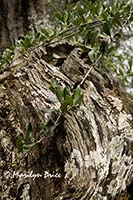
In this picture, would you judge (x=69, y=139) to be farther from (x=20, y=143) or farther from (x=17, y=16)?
(x=17, y=16)

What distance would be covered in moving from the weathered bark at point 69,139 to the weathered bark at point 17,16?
821 millimetres

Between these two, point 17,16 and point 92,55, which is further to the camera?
point 17,16

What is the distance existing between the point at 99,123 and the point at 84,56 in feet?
0.73

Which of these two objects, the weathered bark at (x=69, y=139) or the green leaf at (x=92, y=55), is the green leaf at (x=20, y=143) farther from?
the green leaf at (x=92, y=55)

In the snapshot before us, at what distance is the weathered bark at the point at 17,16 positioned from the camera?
5.79 ft

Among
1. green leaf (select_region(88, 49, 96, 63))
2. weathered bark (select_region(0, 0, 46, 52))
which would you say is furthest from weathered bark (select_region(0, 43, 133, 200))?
weathered bark (select_region(0, 0, 46, 52))

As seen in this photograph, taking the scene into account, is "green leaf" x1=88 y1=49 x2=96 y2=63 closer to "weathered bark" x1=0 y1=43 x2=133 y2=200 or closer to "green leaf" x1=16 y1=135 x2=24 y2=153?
"weathered bark" x1=0 y1=43 x2=133 y2=200

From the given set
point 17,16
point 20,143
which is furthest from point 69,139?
point 17,16

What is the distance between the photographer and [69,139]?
0.80 m

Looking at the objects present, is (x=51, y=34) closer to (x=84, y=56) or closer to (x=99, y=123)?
(x=84, y=56)

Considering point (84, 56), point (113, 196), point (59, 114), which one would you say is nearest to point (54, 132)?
point (59, 114)

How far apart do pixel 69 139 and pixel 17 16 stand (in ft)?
3.82

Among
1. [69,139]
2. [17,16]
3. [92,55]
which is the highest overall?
[17,16]

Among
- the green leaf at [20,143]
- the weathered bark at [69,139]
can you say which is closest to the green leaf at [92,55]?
the weathered bark at [69,139]
